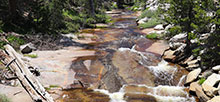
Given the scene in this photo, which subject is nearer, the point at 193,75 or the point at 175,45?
the point at 193,75

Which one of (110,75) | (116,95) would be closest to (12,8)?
(110,75)

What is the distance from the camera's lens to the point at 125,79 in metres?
11.2

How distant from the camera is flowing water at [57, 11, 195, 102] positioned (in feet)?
31.7

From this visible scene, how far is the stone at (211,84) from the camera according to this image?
883 cm

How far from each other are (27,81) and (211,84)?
8.10m

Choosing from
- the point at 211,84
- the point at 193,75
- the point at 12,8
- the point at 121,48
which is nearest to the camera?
the point at 211,84

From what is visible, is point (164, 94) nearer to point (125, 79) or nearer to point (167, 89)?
point (167, 89)

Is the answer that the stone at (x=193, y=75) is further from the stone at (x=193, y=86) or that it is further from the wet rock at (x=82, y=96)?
the wet rock at (x=82, y=96)

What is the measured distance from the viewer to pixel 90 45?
701 inches

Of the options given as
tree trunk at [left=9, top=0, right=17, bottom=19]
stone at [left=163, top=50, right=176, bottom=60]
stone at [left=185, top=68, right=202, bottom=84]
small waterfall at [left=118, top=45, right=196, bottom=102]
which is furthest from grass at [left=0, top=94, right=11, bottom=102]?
tree trunk at [left=9, top=0, right=17, bottom=19]

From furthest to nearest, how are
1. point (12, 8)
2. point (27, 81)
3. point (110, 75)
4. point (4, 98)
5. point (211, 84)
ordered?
point (12, 8) → point (110, 75) → point (211, 84) → point (27, 81) → point (4, 98)

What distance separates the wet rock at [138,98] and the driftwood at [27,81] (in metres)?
3.56

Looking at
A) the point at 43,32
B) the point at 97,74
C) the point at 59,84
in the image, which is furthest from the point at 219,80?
the point at 43,32

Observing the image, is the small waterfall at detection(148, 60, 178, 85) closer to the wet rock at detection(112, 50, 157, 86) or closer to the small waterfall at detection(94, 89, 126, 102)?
the wet rock at detection(112, 50, 157, 86)
